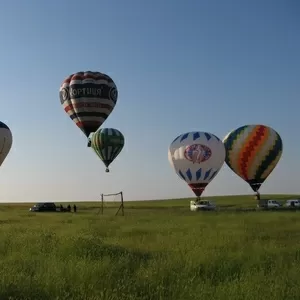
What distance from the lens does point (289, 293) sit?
8672mm

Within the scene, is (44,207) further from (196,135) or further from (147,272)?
(147,272)

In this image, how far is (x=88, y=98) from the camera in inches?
1737

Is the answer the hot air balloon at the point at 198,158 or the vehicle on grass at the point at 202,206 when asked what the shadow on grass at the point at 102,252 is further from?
the vehicle on grass at the point at 202,206

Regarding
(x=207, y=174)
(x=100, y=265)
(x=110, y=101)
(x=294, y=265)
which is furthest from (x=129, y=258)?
(x=207, y=174)

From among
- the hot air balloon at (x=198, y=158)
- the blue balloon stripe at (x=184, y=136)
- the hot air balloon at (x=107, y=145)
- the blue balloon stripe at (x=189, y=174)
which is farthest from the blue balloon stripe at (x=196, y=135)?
the hot air balloon at (x=107, y=145)

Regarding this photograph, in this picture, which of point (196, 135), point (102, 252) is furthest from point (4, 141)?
point (102, 252)

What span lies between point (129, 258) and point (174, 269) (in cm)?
230

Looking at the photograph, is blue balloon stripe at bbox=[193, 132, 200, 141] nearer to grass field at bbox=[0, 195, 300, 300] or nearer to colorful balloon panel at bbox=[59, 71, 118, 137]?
colorful balloon panel at bbox=[59, 71, 118, 137]

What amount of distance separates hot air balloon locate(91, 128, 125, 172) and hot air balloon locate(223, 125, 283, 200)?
42.2ft

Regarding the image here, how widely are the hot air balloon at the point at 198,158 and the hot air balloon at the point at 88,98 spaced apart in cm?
1002

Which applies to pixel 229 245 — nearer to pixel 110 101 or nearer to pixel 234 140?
pixel 110 101

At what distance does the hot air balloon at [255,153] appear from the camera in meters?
54.2

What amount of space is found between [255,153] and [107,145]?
1620cm

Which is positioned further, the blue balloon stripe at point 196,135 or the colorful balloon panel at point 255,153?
the colorful balloon panel at point 255,153
